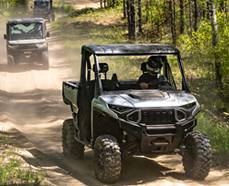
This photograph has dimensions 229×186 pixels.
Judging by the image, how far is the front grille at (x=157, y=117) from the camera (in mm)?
4680

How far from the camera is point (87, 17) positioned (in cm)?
3406

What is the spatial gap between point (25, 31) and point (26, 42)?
0.71 m

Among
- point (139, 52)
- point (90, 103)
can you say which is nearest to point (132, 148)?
point (90, 103)

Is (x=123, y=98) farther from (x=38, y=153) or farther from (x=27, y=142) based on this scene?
(x=27, y=142)

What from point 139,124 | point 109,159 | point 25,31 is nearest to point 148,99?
point 139,124

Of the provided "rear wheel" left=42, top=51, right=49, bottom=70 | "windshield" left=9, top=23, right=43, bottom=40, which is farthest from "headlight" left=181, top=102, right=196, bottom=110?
"windshield" left=9, top=23, right=43, bottom=40

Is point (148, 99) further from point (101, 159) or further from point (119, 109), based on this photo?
point (101, 159)

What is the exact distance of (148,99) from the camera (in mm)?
4809

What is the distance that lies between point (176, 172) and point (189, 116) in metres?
1.15

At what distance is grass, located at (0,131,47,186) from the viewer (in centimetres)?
446

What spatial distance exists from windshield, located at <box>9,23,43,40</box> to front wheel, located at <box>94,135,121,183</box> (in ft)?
41.9

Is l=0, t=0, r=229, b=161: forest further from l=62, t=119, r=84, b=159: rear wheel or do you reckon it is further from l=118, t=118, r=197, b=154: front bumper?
l=62, t=119, r=84, b=159: rear wheel

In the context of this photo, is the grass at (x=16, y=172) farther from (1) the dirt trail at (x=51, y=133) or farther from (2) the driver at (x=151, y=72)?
(2) the driver at (x=151, y=72)

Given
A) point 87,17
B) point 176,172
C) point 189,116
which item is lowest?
point 176,172
